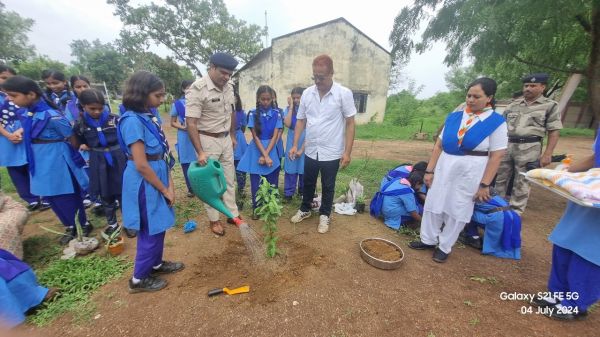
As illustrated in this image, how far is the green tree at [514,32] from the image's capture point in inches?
138

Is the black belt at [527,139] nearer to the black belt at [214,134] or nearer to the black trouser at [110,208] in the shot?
the black belt at [214,134]

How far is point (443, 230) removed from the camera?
301 centimetres

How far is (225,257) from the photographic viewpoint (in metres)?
2.94

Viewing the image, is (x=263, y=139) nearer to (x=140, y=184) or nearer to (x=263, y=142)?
(x=263, y=142)

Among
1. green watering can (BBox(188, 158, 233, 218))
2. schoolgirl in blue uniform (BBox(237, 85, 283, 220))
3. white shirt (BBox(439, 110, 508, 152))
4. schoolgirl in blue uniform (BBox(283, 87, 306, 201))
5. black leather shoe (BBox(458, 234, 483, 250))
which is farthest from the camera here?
schoolgirl in blue uniform (BBox(283, 87, 306, 201))

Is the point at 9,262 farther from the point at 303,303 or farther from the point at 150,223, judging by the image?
the point at 303,303

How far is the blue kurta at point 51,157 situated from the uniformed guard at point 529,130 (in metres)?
5.75

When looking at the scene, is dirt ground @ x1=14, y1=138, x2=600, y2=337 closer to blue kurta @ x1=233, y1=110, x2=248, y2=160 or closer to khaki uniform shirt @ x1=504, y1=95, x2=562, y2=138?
blue kurta @ x1=233, y1=110, x2=248, y2=160

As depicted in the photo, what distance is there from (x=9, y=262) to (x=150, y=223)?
105cm

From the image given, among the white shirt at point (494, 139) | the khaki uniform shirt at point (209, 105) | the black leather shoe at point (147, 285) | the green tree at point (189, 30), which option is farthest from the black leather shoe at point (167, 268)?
the green tree at point (189, 30)

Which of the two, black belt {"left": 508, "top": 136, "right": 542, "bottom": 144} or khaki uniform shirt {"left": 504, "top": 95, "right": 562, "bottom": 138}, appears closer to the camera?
khaki uniform shirt {"left": 504, "top": 95, "right": 562, "bottom": 138}

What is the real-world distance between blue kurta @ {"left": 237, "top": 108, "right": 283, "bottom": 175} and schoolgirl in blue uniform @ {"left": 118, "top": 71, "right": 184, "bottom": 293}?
1560mm

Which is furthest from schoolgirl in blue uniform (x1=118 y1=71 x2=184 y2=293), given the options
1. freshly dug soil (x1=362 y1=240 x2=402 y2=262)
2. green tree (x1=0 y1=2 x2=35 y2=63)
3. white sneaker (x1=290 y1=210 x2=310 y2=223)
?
green tree (x1=0 y1=2 x2=35 y2=63)

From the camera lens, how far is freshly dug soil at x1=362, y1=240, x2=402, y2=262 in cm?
293
